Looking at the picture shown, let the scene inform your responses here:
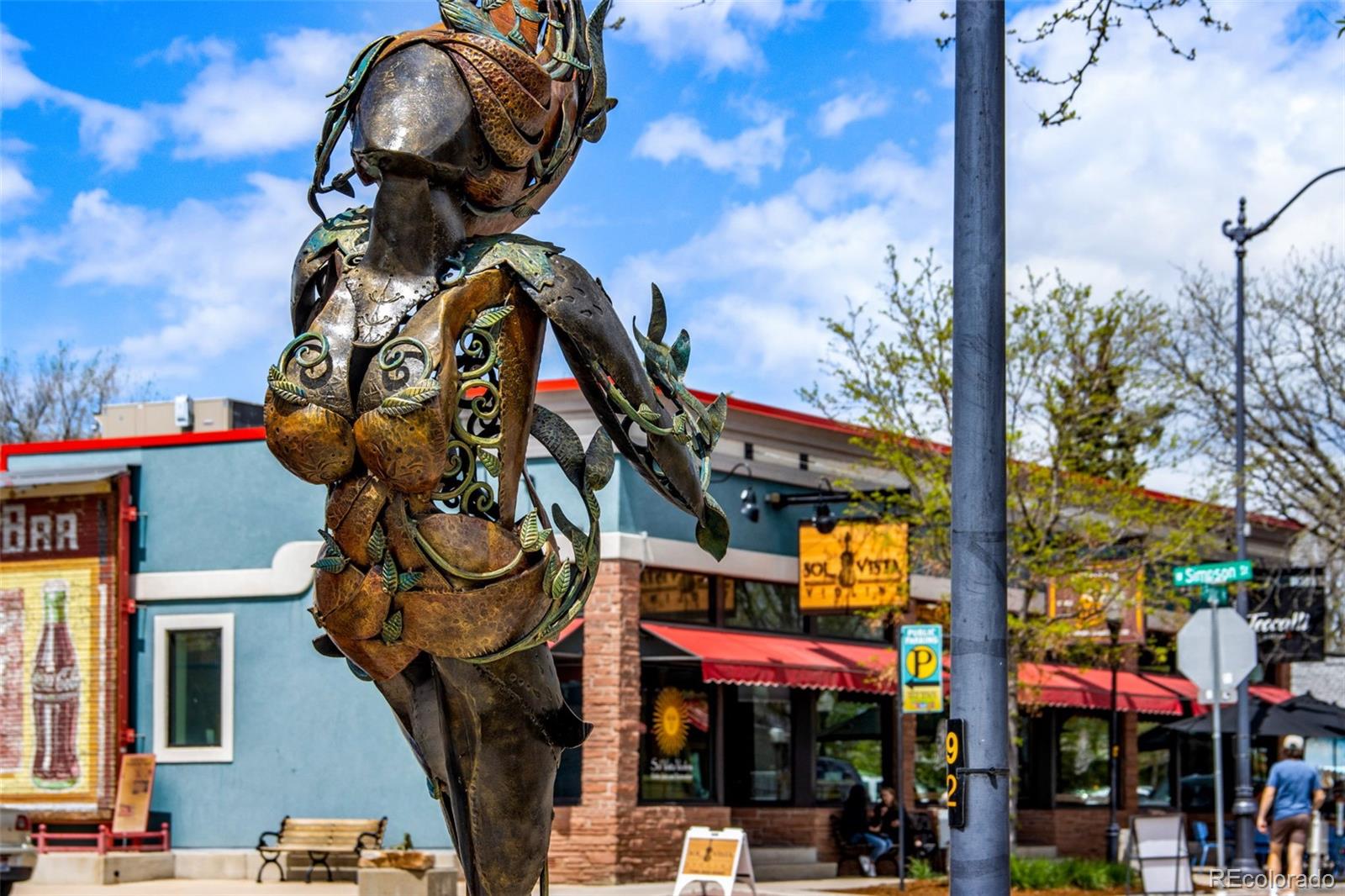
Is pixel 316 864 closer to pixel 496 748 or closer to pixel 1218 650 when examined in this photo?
pixel 1218 650

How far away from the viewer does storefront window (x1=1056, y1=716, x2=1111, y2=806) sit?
1157 inches

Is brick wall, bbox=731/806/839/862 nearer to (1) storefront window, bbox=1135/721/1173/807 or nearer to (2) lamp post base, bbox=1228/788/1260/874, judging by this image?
(2) lamp post base, bbox=1228/788/1260/874

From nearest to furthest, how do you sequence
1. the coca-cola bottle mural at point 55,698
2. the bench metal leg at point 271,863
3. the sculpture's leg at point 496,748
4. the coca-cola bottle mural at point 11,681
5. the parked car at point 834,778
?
1. the sculpture's leg at point 496,748
2. the bench metal leg at point 271,863
3. the coca-cola bottle mural at point 55,698
4. the coca-cola bottle mural at point 11,681
5. the parked car at point 834,778

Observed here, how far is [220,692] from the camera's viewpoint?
73.0 feet

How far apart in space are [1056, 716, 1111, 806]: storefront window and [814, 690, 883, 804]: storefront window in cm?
465

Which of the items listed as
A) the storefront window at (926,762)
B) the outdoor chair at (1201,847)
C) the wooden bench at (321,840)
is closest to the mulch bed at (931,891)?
the storefront window at (926,762)

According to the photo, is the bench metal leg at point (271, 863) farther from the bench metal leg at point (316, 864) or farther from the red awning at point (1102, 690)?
the red awning at point (1102, 690)

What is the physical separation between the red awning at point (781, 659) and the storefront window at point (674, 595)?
0.26 m

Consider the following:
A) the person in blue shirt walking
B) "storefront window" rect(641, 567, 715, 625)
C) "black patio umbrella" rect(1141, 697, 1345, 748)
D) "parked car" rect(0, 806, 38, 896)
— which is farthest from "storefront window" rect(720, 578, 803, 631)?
"parked car" rect(0, 806, 38, 896)

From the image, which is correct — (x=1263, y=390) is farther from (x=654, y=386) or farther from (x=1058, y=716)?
(x=654, y=386)

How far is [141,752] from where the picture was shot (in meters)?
22.4

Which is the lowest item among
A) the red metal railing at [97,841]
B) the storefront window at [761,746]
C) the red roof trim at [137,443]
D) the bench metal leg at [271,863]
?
the bench metal leg at [271,863]

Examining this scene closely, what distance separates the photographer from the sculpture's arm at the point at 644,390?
18.8 ft

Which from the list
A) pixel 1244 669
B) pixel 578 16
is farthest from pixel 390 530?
pixel 1244 669
